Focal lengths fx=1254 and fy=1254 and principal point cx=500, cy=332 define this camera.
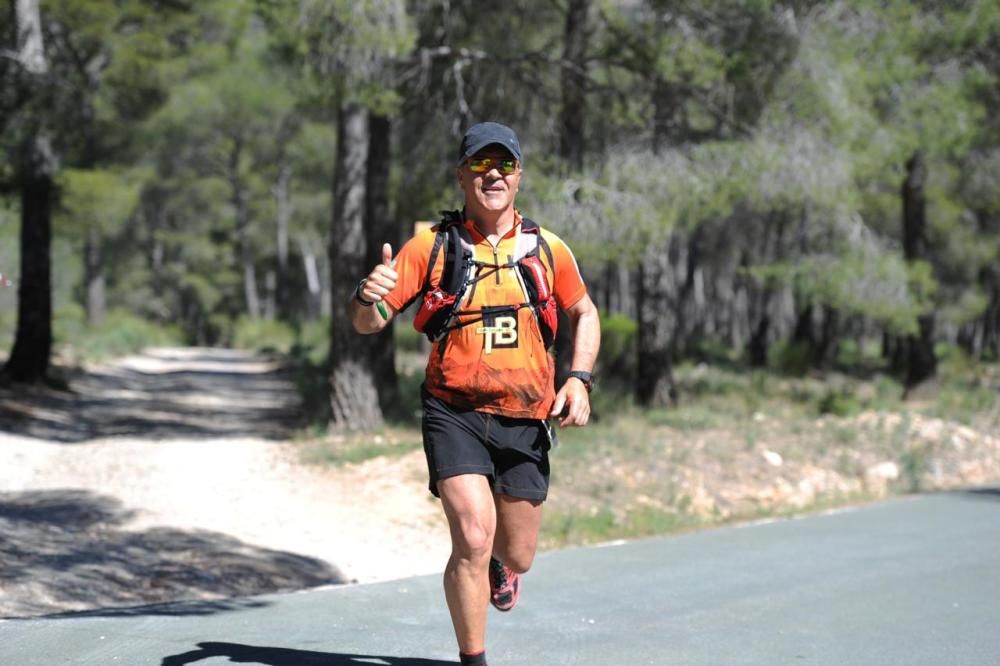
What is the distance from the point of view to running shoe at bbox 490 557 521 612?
4.74m

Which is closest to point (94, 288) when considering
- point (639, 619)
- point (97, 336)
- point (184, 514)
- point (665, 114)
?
point (97, 336)

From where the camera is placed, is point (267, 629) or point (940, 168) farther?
point (940, 168)

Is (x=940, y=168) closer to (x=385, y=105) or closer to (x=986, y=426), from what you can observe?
(x=986, y=426)

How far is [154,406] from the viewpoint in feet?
62.6

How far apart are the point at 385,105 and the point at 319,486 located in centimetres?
401

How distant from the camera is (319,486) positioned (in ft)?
36.9

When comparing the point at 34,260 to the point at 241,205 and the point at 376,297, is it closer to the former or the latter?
the point at 376,297

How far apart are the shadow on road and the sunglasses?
205 centimetres

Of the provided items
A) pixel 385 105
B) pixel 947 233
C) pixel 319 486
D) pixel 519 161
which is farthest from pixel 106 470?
pixel 947 233

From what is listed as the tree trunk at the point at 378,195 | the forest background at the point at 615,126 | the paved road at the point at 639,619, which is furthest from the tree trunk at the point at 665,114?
the paved road at the point at 639,619

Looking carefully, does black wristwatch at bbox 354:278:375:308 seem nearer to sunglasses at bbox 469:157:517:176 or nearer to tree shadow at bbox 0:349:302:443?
sunglasses at bbox 469:157:517:176

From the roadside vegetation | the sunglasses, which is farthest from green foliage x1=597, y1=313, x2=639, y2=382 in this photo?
the sunglasses

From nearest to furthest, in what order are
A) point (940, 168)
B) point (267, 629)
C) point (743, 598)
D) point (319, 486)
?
point (267, 629) < point (743, 598) < point (319, 486) < point (940, 168)

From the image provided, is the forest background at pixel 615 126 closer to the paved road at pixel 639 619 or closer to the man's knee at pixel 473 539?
A: the paved road at pixel 639 619
